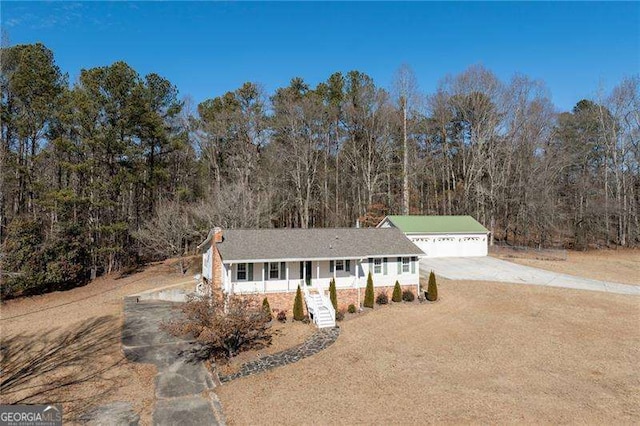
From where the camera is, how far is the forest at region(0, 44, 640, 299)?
28.3 metres

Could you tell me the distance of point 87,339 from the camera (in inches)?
658

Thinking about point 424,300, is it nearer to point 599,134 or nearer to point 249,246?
A: point 249,246

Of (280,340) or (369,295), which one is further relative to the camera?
(369,295)

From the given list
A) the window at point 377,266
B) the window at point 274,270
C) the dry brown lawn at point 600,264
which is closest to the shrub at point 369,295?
the window at point 377,266

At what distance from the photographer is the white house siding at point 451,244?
32.5 meters

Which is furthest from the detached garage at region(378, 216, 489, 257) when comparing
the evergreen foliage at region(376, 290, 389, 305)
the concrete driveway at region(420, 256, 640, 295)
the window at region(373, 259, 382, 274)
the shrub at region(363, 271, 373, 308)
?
the shrub at region(363, 271, 373, 308)

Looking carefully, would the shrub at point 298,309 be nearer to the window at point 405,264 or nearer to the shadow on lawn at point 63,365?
the window at point 405,264

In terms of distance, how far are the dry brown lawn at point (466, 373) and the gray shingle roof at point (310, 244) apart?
3.95 meters

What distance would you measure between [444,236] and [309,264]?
16745 millimetres

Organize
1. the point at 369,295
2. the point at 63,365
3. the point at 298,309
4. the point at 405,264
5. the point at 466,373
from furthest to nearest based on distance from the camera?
the point at 405,264 → the point at 369,295 → the point at 298,309 → the point at 63,365 → the point at 466,373

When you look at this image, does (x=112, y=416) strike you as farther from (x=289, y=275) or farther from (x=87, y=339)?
(x=289, y=275)

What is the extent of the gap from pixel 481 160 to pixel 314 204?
18.4 meters

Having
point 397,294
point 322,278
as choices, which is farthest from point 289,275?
point 397,294

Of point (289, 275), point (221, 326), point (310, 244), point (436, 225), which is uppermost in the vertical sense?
point (436, 225)
